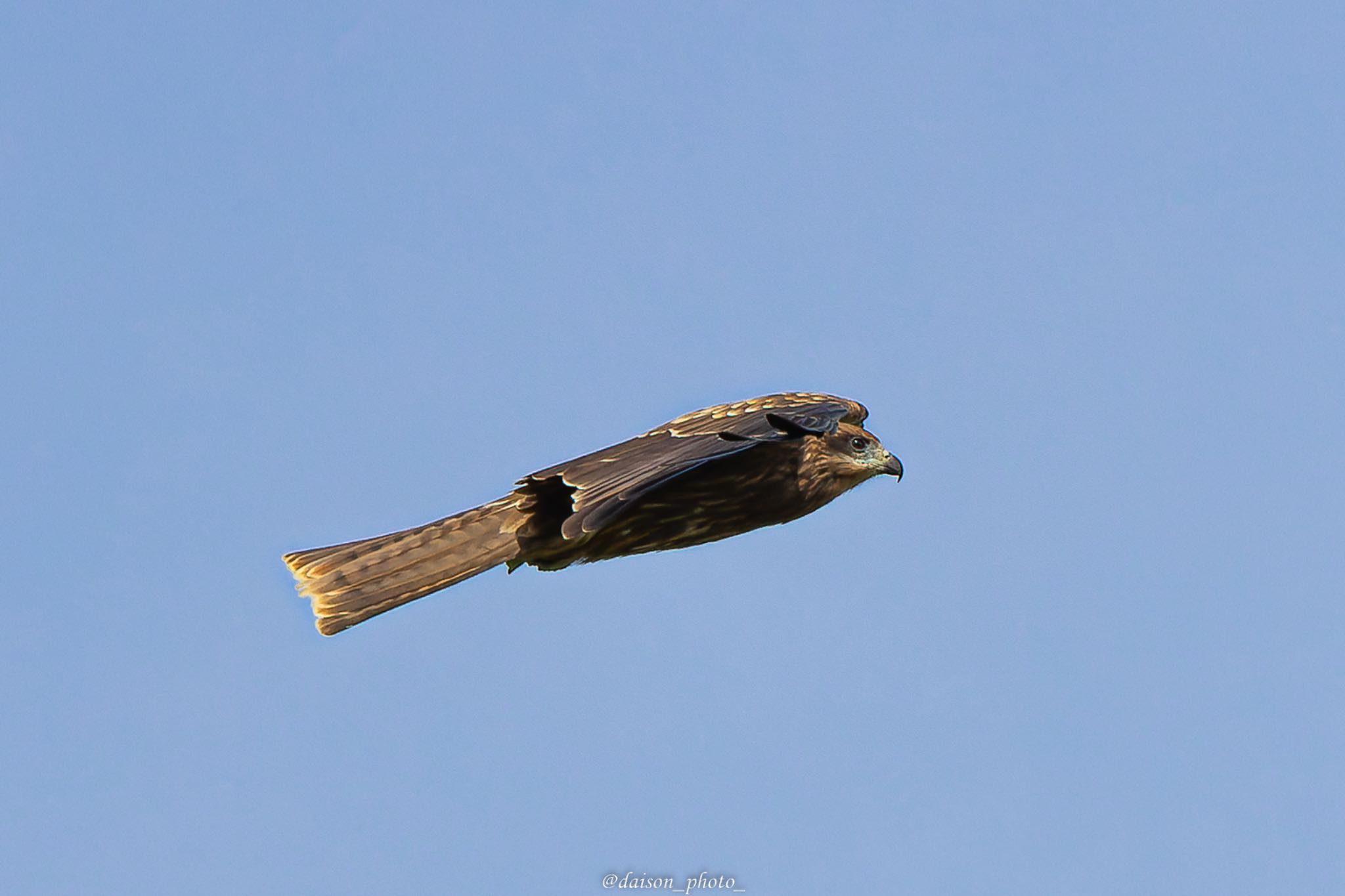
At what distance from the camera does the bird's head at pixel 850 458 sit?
9.84m

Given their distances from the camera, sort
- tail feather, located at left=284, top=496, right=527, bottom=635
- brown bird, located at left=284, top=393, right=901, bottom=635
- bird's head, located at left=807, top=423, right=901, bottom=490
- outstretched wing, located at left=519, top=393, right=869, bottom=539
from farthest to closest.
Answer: bird's head, located at left=807, top=423, right=901, bottom=490, tail feather, located at left=284, top=496, right=527, bottom=635, brown bird, located at left=284, top=393, right=901, bottom=635, outstretched wing, located at left=519, top=393, right=869, bottom=539

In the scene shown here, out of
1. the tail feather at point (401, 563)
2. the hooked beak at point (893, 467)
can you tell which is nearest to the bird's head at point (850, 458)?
the hooked beak at point (893, 467)

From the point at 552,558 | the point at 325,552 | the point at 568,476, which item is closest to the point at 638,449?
the point at 568,476

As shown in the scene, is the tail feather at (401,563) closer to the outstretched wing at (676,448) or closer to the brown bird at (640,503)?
the brown bird at (640,503)

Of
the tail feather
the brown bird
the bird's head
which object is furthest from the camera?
the bird's head

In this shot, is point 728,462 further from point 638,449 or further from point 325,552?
point 325,552

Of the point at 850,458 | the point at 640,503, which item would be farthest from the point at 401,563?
the point at 850,458

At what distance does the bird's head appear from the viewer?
984 centimetres

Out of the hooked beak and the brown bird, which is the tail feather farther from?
the hooked beak

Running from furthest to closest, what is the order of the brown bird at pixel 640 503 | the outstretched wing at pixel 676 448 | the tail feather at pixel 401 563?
the tail feather at pixel 401 563
the brown bird at pixel 640 503
the outstretched wing at pixel 676 448

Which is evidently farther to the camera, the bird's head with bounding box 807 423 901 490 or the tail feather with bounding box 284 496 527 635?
the bird's head with bounding box 807 423 901 490

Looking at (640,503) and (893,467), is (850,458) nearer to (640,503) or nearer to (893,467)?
(893,467)

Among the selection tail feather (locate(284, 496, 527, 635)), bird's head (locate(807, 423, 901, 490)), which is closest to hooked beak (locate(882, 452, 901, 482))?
bird's head (locate(807, 423, 901, 490))

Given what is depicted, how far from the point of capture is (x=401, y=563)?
349 inches
